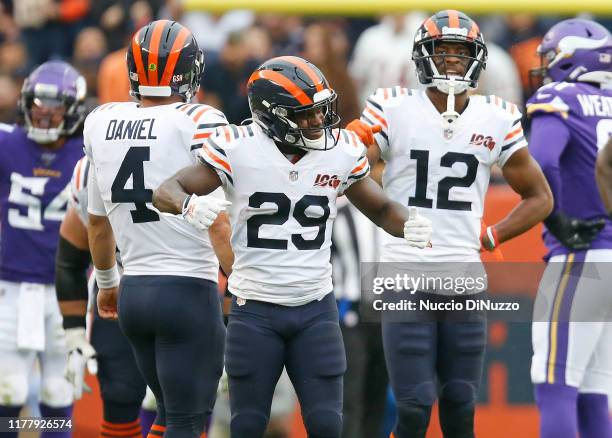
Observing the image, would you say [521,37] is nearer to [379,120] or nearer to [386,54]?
[386,54]

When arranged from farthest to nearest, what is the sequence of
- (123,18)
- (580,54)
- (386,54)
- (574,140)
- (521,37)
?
(123,18) → (521,37) → (386,54) → (580,54) → (574,140)

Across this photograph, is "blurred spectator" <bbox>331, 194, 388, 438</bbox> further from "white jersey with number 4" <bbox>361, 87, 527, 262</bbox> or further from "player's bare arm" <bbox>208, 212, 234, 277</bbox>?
"player's bare arm" <bbox>208, 212, 234, 277</bbox>

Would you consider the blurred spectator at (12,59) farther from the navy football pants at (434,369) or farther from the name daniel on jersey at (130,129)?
the navy football pants at (434,369)

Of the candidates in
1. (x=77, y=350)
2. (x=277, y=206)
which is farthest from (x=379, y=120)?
(x=77, y=350)

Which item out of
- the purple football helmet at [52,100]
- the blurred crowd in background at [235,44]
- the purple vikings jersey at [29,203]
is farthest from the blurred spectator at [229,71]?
the purple vikings jersey at [29,203]

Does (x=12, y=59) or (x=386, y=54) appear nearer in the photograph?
(x=386, y=54)

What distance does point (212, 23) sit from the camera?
1159 centimetres

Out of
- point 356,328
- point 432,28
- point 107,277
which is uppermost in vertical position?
point 432,28

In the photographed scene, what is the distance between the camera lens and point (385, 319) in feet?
19.4

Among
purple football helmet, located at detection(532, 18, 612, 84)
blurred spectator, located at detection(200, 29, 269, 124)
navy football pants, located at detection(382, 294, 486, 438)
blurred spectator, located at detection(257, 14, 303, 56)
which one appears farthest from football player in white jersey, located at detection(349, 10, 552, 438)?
blurred spectator, located at detection(257, 14, 303, 56)

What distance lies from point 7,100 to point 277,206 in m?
5.65

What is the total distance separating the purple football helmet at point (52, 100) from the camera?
689 cm

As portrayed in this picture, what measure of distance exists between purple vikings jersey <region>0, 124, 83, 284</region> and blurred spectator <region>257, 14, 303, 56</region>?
4.70 meters

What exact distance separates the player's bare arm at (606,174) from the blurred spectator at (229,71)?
5.35 meters
